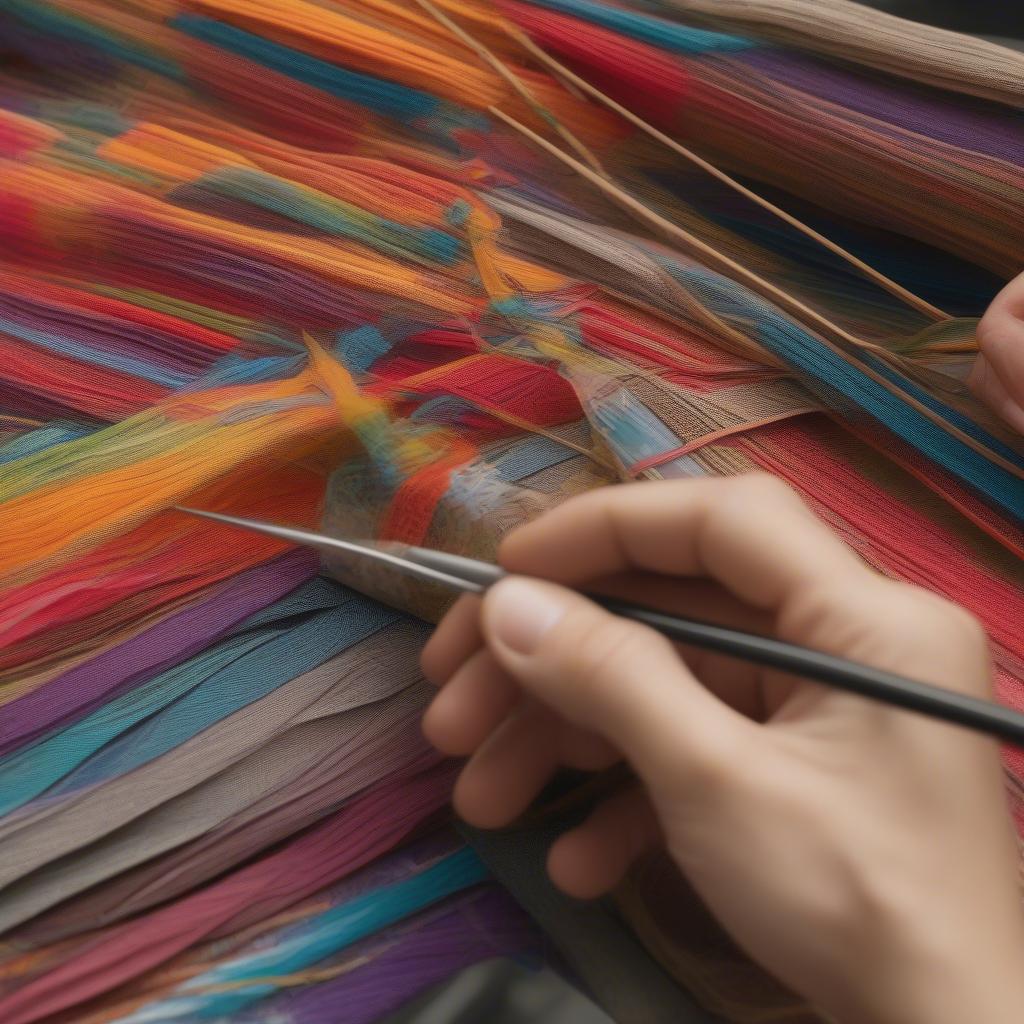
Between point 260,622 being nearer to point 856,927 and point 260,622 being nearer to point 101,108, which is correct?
point 856,927

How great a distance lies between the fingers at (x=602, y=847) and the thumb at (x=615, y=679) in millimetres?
109

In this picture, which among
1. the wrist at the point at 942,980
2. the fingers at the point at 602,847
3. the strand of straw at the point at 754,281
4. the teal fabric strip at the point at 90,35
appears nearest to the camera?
the wrist at the point at 942,980

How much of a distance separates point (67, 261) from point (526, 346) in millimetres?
390

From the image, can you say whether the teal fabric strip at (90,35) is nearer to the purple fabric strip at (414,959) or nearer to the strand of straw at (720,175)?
the strand of straw at (720,175)

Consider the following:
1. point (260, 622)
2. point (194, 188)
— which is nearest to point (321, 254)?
point (194, 188)

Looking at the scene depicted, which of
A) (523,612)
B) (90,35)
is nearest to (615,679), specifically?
(523,612)

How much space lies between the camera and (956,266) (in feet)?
2.54

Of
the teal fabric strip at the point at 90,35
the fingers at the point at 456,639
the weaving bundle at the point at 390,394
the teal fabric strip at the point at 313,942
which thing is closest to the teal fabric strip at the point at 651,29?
the weaving bundle at the point at 390,394

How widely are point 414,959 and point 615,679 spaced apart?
10.8 inches

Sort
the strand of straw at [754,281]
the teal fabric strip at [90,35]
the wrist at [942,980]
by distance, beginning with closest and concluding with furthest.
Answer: the wrist at [942,980] < the strand of straw at [754,281] < the teal fabric strip at [90,35]

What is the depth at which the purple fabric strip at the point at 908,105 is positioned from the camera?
700mm

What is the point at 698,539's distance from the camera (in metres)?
0.53

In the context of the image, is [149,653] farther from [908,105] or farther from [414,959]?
[908,105]

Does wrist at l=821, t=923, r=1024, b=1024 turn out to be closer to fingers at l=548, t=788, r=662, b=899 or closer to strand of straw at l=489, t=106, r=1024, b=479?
fingers at l=548, t=788, r=662, b=899
